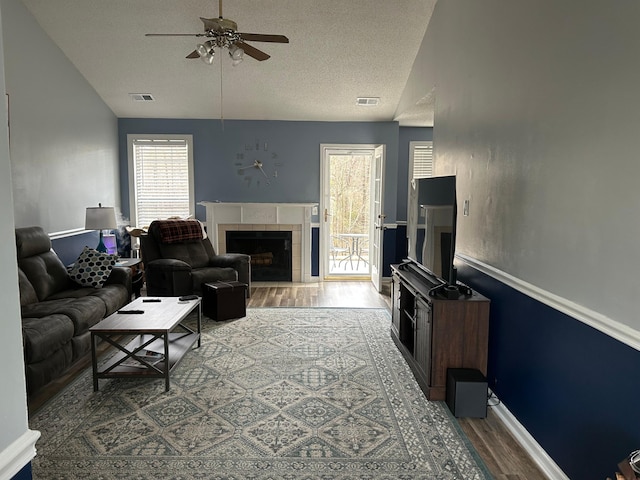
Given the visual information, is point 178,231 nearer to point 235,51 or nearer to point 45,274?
point 45,274

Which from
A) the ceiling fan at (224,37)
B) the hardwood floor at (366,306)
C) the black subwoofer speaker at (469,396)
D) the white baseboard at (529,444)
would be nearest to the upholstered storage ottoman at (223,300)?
the hardwood floor at (366,306)

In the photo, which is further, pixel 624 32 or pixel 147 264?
pixel 147 264

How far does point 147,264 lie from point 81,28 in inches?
101

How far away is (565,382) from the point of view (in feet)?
6.82

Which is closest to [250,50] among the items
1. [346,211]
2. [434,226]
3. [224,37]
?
[224,37]

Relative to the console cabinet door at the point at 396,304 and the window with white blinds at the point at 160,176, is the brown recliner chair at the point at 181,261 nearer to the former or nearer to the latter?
the window with white blinds at the point at 160,176

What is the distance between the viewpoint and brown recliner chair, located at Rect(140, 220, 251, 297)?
488 cm

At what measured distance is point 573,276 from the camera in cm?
203

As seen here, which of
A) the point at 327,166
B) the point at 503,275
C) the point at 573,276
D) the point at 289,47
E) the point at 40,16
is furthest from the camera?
the point at 327,166

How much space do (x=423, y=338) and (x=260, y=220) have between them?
4069 millimetres

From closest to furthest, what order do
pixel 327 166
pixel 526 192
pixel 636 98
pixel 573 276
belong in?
1. pixel 636 98
2. pixel 573 276
3. pixel 526 192
4. pixel 327 166

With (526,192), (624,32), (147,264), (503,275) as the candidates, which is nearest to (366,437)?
(503,275)

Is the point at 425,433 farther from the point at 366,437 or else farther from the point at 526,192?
the point at 526,192

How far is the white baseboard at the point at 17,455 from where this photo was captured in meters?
0.96
